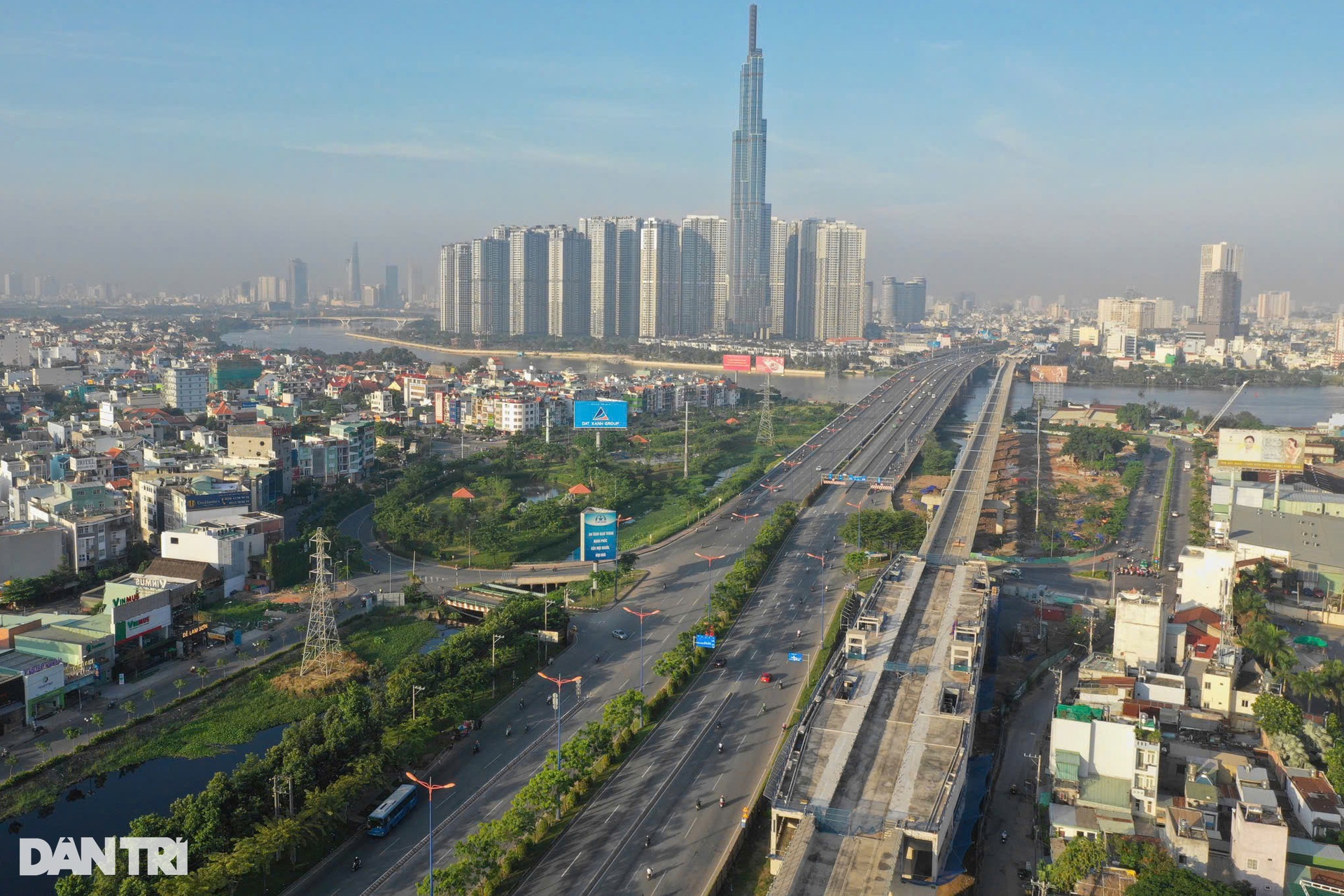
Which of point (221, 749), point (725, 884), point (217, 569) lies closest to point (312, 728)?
point (221, 749)

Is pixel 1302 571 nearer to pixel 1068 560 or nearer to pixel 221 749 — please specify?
pixel 1068 560

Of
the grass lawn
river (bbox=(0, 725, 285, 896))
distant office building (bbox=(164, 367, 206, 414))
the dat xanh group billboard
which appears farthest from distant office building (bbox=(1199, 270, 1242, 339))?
river (bbox=(0, 725, 285, 896))

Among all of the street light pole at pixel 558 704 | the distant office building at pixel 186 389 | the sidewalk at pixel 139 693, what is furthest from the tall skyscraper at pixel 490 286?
the street light pole at pixel 558 704

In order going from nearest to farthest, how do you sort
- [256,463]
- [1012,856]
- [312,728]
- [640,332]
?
[1012,856] < [312,728] < [256,463] < [640,332]

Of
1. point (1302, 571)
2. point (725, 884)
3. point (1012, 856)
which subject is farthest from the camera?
point (1302, 571)

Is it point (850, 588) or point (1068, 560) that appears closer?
point (850, 588)

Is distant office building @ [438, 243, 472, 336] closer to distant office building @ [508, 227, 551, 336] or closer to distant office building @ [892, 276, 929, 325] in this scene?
distant office building @ [508, 227, 551, 336]

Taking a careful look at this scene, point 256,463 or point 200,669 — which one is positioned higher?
point 256,463

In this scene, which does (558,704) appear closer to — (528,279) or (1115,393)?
(1115,393)
